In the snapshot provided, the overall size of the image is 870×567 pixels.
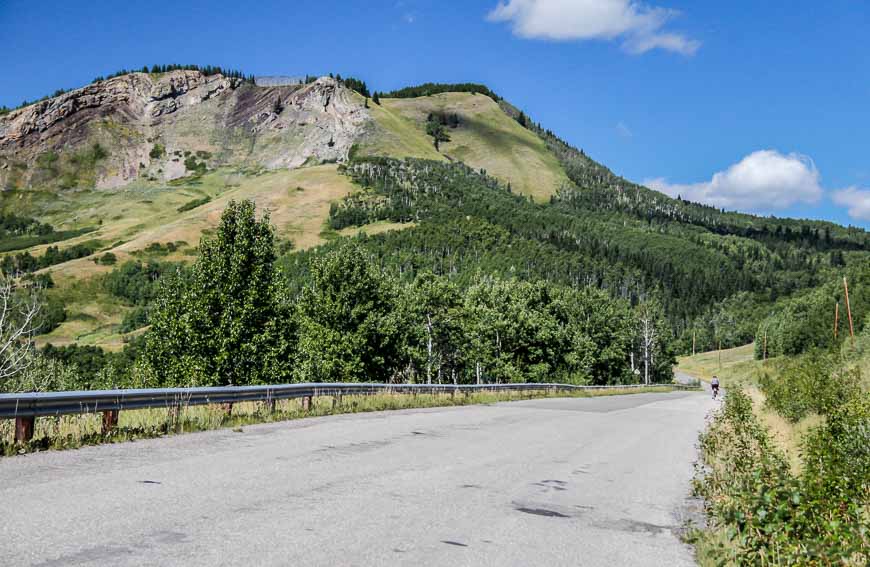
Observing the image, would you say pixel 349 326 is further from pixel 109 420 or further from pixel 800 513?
pixel 800 513

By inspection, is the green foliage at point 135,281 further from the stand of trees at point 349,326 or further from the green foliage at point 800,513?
the green foliage at point 800,513

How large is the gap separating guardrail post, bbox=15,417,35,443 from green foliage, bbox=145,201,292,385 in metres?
23.2

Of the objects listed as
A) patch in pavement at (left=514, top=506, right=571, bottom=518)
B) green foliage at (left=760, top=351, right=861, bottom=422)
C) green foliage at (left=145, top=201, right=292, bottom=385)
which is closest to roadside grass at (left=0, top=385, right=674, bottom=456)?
patch in pavement at (left=514, top=506, right=571, bottom=518)

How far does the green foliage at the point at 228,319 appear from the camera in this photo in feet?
113

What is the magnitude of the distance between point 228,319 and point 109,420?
77.0 ft

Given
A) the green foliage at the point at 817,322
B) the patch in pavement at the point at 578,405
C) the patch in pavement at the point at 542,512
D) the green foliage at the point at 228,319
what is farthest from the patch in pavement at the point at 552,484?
the green foliage at the point at 817,322

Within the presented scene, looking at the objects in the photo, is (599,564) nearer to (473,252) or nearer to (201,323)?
(201,323)

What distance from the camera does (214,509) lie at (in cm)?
668

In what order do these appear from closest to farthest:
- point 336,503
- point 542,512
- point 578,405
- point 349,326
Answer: point 336,503 → point 542,512 → point 578,405 → point 349,326

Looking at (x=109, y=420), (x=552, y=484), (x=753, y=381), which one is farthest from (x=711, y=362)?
(x=109, y=420)

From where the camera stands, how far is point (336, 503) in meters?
7.33

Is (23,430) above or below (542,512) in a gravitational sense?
above

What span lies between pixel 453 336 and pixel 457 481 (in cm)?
5370

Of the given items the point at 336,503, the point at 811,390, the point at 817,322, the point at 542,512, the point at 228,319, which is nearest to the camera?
the point at 336,503
